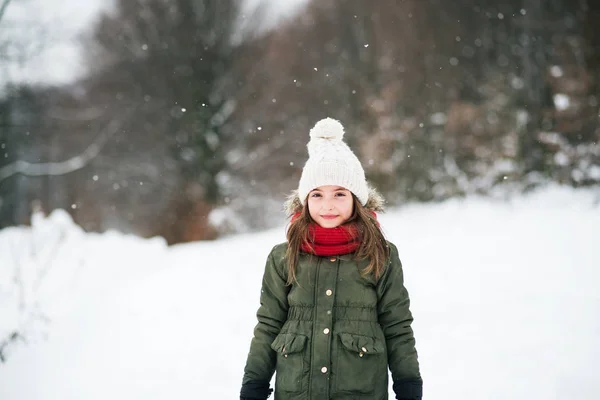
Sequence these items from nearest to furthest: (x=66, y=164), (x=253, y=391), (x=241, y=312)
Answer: (x=253, y=391) < (x=241, y=312) < (x=66, y=164)

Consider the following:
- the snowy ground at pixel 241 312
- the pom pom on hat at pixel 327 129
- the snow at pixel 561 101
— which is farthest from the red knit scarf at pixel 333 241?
the snow at pixel 561 101

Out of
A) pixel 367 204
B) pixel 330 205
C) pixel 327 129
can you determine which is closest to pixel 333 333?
pixel 330 205

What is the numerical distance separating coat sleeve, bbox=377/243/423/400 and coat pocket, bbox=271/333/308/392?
0.40 meters

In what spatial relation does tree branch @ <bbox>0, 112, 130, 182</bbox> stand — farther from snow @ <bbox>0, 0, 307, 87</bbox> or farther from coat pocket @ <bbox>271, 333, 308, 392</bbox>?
coat pocket @ <bbox>271, 333, 308, 392</bbox>

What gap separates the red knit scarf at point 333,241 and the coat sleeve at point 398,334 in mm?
202

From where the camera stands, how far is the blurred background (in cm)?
1284

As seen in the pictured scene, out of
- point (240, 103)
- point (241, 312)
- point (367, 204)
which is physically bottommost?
point (241, 312)

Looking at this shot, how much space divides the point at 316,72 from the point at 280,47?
4.83 ft

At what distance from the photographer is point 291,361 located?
6.95 ft

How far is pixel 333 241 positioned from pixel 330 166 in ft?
1.18

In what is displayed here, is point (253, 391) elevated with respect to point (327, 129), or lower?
lower

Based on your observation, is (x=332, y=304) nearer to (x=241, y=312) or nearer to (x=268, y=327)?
(x=268, y=327)

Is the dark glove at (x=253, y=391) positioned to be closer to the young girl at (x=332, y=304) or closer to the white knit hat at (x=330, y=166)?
the young girl at (x=332, y=304)

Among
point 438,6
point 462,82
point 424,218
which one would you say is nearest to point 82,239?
point 424,218
